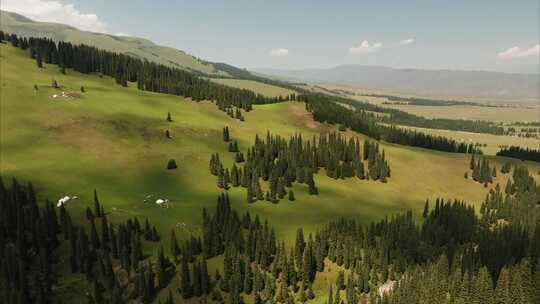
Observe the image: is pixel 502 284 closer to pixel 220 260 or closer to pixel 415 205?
pixel 220 260

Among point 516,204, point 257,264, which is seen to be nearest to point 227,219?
point 257,264

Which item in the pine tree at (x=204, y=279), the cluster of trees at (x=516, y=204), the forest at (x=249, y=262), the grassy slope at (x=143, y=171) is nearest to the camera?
the forest at (x=249, y=262)

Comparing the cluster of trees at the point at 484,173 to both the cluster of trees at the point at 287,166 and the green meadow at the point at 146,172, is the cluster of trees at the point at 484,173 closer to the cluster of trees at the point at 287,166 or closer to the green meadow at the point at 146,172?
the green meadow at the point at 146,172

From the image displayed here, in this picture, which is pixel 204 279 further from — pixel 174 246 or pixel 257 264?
pixel 257 264

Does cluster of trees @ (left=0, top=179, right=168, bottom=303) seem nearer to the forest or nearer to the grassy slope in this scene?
the forest

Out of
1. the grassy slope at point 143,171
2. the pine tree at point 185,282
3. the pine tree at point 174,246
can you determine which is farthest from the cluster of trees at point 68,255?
the grassy slope at point 143,171

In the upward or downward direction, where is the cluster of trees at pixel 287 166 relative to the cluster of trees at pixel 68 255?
upward

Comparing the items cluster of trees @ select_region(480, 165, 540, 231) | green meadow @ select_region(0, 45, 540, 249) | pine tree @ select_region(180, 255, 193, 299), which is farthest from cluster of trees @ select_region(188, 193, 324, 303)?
cluster of trees @ select_region(480, 165, 540, 231)
